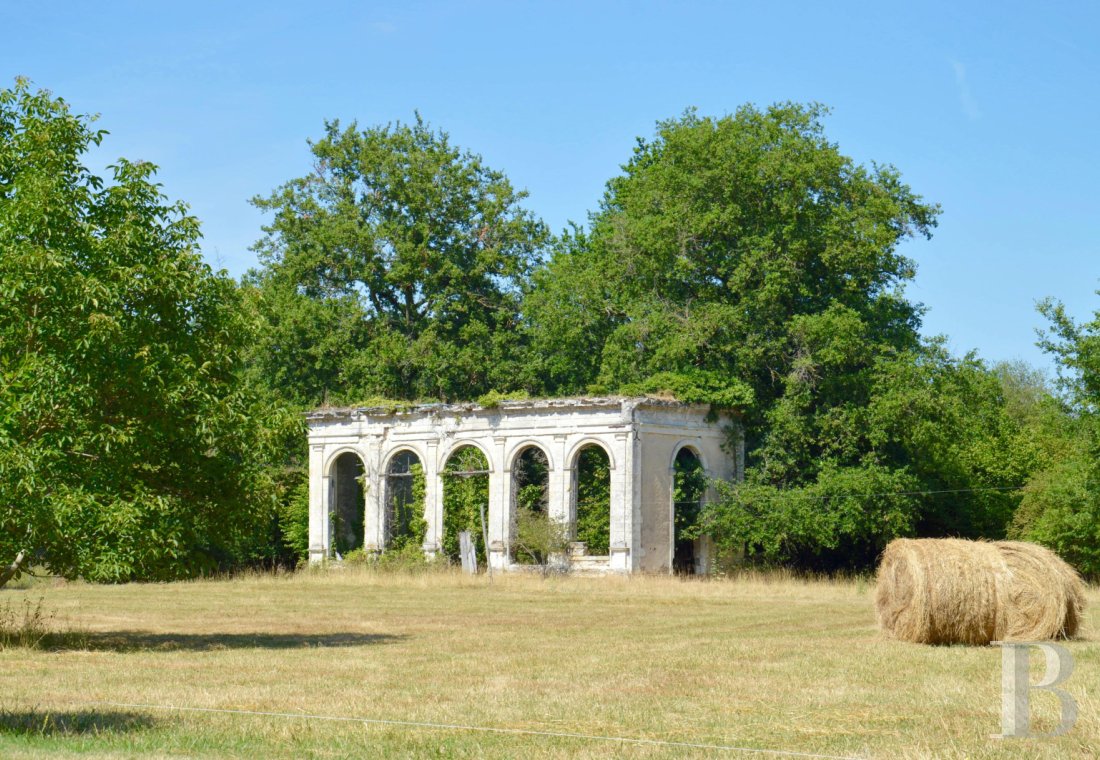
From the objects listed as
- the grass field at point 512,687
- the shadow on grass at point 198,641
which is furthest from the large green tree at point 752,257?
the shadow on grass at point 198,641

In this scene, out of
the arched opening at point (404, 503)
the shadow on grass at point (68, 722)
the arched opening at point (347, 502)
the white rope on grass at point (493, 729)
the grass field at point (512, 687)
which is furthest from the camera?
the arched opening at point (347, 502)

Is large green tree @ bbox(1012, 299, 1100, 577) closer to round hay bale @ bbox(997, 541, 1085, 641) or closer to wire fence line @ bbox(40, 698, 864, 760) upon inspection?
round hay bale @ bbox(997, 541, 1085, 641)

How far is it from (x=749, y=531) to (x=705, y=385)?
4.71 m

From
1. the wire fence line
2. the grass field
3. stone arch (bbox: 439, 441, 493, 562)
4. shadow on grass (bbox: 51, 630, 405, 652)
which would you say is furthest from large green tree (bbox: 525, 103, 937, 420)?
the wire fence line

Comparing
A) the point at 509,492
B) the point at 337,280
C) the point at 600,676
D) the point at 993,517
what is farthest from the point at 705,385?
the point at 600,676

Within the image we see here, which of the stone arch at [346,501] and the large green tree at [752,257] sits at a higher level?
the large green tree at [752,257]

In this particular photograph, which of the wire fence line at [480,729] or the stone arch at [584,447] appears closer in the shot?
the wire fence line at [480,729]

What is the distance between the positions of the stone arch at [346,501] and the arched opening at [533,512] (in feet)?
20.0

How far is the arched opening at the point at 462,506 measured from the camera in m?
46.2

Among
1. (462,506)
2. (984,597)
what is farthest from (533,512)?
(984,597)

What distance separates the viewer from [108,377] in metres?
18.9

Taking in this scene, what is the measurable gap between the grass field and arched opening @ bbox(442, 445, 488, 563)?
1875 cm

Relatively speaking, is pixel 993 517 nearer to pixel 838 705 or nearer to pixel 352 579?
pixel 352 579

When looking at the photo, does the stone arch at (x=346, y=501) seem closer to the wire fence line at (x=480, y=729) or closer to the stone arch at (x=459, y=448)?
the stone arch at (x=459, y=448)
